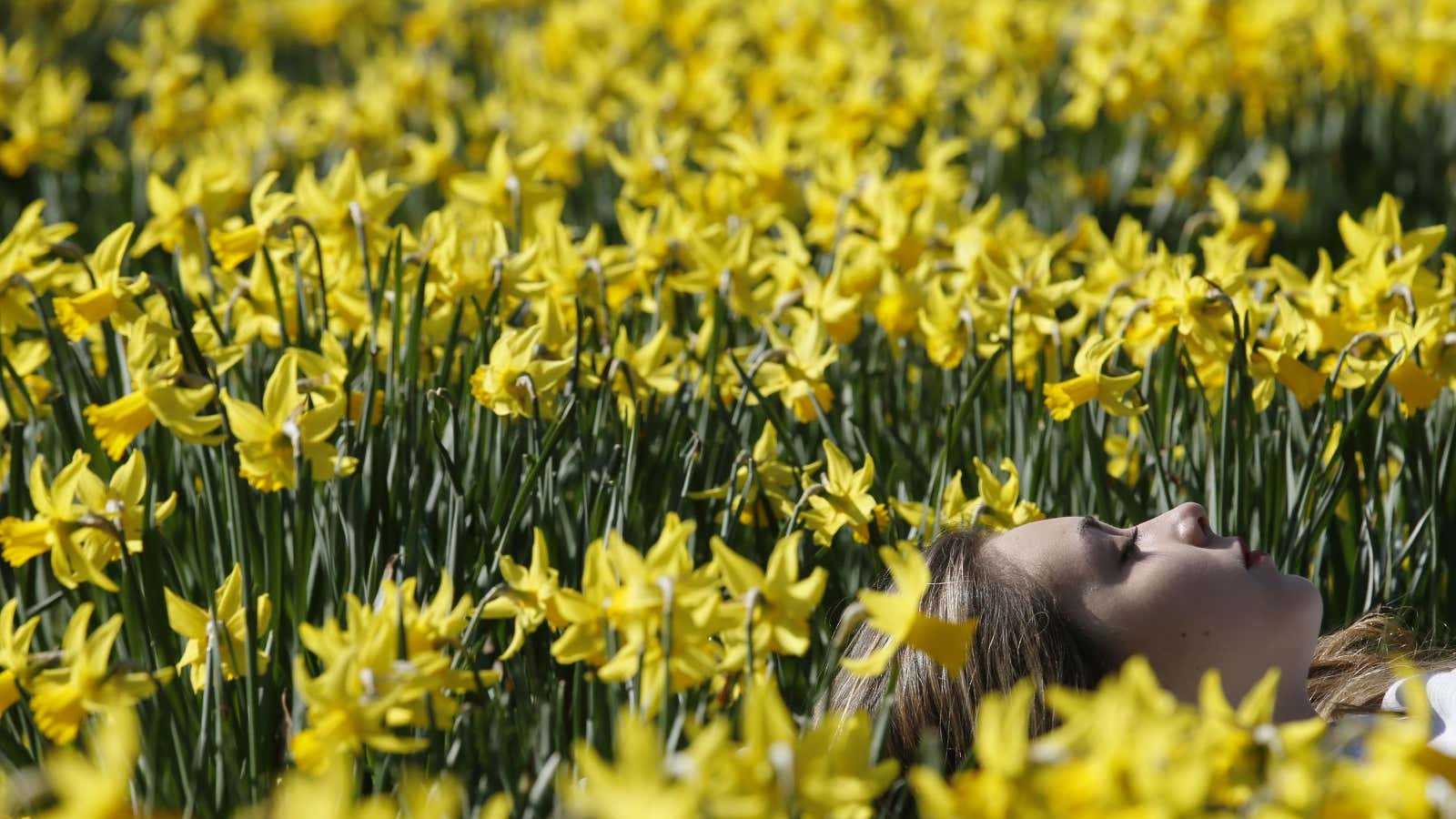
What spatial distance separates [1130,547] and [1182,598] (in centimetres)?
12

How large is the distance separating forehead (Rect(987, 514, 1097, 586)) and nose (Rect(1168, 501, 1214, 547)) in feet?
0.36

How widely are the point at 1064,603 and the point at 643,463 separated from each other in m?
0.72

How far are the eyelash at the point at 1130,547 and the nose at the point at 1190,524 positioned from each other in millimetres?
52

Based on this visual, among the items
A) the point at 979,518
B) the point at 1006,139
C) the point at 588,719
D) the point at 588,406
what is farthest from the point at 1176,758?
the point at 1006,139

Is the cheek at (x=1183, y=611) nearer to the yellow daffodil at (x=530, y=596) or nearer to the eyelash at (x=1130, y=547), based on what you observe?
the eyelash at (x=1130, y=547)

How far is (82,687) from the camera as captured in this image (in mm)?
1508

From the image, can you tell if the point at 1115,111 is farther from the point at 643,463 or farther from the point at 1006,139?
the point at 643,463

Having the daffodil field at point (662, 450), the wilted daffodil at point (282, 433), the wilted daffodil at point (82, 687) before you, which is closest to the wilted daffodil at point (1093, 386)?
the daffodil field at point (662, 450)

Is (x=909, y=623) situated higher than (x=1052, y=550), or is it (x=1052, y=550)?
(x=909, y=623)

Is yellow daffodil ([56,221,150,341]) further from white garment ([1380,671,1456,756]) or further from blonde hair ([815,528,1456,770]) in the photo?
white garment ([1380,671,1456,756])

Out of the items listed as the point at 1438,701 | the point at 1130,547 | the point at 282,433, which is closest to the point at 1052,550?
the point at 1130,547

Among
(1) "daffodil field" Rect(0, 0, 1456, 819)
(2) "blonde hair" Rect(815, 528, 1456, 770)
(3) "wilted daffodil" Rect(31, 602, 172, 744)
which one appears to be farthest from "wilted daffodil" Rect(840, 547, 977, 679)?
(3) "wilted daffodil" Rect(31, 602, 172, 744)

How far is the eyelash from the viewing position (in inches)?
79.4

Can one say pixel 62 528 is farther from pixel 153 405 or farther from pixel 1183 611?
pixel 1183 611
